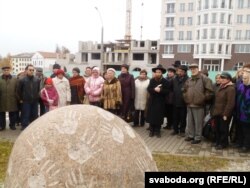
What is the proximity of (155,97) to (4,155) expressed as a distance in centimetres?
420

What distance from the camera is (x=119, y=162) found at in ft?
11.0

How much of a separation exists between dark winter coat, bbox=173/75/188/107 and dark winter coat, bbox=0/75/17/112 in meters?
4.57

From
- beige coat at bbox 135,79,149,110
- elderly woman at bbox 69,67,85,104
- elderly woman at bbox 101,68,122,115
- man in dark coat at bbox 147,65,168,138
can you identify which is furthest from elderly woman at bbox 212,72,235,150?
elderly woman at bbox 69,67,85,104

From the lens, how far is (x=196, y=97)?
28.5 ft

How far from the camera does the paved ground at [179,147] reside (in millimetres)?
7980

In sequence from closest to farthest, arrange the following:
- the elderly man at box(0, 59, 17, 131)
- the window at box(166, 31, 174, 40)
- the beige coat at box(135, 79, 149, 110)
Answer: the elderly man at box(0, 59, 17, 131)
the beige coat at box(135, 79, 149, 110)
the window at box(166, 31, 174, 40)

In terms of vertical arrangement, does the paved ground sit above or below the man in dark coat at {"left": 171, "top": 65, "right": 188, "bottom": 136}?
below

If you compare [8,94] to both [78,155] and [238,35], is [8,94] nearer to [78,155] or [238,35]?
[78,155]

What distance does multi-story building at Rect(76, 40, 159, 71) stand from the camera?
7444cm

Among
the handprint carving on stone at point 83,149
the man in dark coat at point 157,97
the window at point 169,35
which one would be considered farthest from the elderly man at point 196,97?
the window at point 169,35

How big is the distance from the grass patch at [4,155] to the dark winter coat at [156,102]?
12.4 feet

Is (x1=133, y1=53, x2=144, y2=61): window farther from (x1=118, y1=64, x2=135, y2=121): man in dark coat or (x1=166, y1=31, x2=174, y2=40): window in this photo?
(x1=118, y1=64, x2=135, y2=121): man in dark coat

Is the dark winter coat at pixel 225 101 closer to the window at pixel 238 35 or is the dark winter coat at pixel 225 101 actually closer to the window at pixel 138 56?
the window at pixel 238 35

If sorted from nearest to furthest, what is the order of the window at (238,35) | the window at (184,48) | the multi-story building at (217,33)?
the multi-story building at (217,33)
the window at (238,35)
the window at (184,48)
